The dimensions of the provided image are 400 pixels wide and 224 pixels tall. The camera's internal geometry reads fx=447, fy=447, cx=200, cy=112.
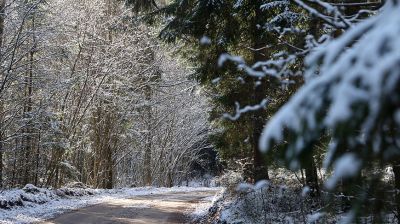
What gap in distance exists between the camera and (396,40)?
1.41 m

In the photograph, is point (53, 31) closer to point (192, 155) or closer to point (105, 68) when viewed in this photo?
point (105, 68)

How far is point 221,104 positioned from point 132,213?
165 inches

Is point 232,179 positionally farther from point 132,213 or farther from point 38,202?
point 38,202

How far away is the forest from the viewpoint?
5.51 feet

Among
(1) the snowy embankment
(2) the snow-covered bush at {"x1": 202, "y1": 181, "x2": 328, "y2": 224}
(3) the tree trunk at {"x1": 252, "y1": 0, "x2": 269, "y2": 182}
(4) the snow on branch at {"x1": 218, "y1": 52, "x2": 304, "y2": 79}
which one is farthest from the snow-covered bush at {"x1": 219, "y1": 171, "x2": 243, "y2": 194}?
(4) the snow on branch at {"x1": 218, "y1": 52, "x2": 304, "y2": 79}

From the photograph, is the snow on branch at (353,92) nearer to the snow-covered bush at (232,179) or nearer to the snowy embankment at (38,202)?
the snow-covered bush at (232,179)

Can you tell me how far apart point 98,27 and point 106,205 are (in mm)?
10316

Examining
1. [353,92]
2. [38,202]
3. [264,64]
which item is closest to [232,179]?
[38,202]

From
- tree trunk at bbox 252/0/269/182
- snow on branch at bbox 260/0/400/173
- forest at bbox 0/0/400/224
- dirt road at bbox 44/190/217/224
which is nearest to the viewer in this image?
snow on branch at bbox 260/0/400/173

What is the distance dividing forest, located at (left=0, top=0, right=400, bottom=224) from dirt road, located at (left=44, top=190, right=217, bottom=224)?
17cm

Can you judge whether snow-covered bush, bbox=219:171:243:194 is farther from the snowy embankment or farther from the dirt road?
the snowy embankment

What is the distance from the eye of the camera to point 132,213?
42.5 feet

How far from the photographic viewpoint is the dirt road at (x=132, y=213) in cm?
1147

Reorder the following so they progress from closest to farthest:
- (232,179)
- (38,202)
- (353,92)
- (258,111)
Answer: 1. (353,92)
2. (258,111)
3. (232,179)
4. (38,202)
